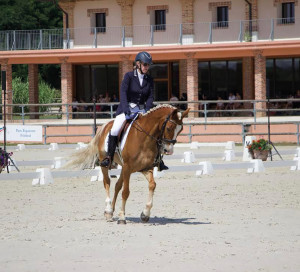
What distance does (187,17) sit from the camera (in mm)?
46188

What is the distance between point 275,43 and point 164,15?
771 centimetres

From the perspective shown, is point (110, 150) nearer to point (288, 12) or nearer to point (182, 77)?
point (288, 12)

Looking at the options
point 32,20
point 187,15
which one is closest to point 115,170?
point 187,15

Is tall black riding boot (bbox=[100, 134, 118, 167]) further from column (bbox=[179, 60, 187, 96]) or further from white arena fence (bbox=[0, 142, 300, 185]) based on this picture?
column (bbox=[179, 60, 187, 96])

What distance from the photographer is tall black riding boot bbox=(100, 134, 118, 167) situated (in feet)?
42.1

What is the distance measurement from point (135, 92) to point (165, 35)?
3414cm

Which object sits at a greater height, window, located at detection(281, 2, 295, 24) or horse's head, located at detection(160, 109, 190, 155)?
window, located at detection(281, 2, 295, 24)

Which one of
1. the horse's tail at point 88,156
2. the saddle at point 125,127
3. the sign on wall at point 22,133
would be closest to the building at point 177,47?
the sign on wall at point 22,133

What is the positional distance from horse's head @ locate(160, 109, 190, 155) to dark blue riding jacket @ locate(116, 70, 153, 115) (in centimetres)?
67

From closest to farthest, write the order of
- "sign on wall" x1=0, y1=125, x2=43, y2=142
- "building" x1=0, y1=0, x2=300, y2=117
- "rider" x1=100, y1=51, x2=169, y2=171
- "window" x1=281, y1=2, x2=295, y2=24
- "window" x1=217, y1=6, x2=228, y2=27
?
"rider" x1=100, y1=51, x2=169, y2=171
"sign on wall" x1=0, y1=125, x2=43, y2=142
"building" x1=0, y1=0, x2=300, y2=117
"window" x1=281, y1=2, x2=295, y2=24
"window" x1=217, y1=6, x2=228, y2=27

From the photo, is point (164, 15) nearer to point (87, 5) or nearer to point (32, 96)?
point (87, 5)

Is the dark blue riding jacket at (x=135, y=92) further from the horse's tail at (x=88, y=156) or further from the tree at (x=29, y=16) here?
the tree at (x=29, y=16)

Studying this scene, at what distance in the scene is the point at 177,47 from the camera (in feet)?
145

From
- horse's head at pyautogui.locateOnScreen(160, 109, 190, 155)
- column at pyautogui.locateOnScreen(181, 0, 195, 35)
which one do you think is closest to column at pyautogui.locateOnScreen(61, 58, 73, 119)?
column at pyautogui.locateOnScreen(181, 0, 195, 35)
